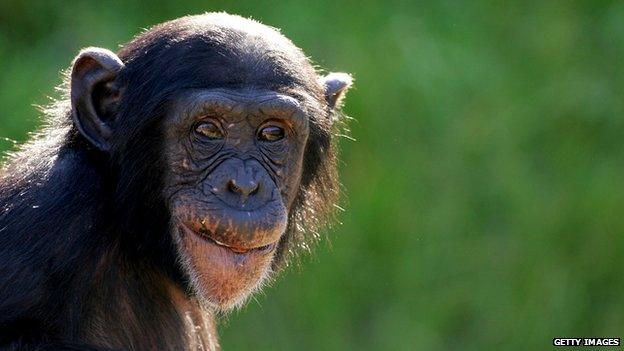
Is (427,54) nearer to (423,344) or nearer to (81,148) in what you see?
(423,344)

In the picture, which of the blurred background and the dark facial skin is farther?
the blurred background

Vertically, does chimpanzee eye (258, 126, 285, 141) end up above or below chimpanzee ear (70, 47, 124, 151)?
below

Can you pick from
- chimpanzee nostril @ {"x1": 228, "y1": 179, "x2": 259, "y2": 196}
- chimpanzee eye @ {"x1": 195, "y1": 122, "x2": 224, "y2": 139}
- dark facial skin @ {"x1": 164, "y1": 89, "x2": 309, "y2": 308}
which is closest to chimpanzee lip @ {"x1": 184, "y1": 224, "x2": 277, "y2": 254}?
dark facial skin @ {"x1": 164, "y1": 89, "x2": 309, "y2": 308}

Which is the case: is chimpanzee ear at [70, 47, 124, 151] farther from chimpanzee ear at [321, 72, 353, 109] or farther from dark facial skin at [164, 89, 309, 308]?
chimpanzee ear at [321, 72, 353, 109]

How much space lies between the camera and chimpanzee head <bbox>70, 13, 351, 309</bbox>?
272 inches

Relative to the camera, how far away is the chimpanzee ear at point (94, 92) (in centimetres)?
711

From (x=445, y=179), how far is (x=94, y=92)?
760cm

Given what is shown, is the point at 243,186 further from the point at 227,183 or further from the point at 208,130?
the point at 208,130

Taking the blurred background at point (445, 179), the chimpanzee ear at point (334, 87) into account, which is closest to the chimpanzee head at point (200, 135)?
the chimpanzee ear at point (334, 87)

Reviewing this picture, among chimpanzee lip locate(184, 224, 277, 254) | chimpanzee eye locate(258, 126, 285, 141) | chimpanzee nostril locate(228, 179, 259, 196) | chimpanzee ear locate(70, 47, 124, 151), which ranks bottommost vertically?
chimpanzee lip locate(184, 224, 277, 254)

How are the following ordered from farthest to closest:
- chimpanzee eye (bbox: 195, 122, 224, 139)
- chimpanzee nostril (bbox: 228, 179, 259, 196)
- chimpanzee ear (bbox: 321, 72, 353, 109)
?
chimpanzee ear (bbox: 321, 72, 353, 109) < chimpanzee eye (bbox: 195, 122, 224, 139) < chimpanzee nostril (bbox: 228, 179, 259, 196)

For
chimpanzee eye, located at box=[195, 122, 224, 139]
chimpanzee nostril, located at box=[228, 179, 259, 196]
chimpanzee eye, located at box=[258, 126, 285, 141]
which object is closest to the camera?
chimpanzee nostril, located at box=[228, 179, 259, 196]

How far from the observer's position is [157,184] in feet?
23.6

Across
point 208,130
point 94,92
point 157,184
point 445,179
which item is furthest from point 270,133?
point 445,179
